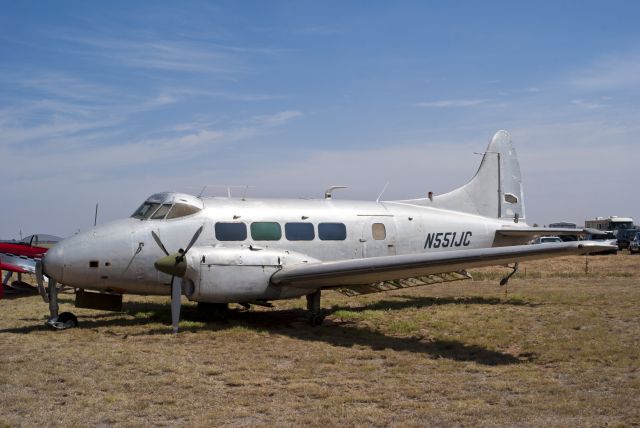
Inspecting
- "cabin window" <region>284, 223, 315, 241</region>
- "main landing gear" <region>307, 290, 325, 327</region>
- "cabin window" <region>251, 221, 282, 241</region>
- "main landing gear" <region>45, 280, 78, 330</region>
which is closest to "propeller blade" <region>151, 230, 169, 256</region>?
"cabin window" <region>251, 221, 282, 241</region>

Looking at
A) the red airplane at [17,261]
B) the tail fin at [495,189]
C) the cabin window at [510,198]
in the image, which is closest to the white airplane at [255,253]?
the tail fin at [495,189]

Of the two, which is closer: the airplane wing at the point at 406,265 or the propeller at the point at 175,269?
the airplane wing at the point at 406,265

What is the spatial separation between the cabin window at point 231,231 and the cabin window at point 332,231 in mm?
1971

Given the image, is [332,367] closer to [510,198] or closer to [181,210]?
[181,210]

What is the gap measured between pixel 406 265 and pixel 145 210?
20.0 feet

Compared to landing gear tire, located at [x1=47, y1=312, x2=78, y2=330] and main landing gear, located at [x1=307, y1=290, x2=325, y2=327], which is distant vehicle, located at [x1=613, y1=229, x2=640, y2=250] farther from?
landing gear tire, located at [x1=47, y1=312, x2=78, y2=330]

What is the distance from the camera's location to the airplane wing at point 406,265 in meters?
11.1

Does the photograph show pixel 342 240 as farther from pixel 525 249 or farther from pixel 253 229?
pixel 525 249

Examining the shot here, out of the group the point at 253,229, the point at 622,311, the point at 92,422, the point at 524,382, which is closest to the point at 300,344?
the point at 253,229

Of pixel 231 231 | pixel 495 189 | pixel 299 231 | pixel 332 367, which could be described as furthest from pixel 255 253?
pixel 495 189

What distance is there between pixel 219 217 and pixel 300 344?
405 cm

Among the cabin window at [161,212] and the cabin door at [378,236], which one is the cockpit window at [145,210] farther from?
the cabin door at [378,236]

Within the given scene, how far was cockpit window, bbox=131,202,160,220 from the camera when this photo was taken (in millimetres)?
14492

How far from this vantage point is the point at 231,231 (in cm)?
1477
